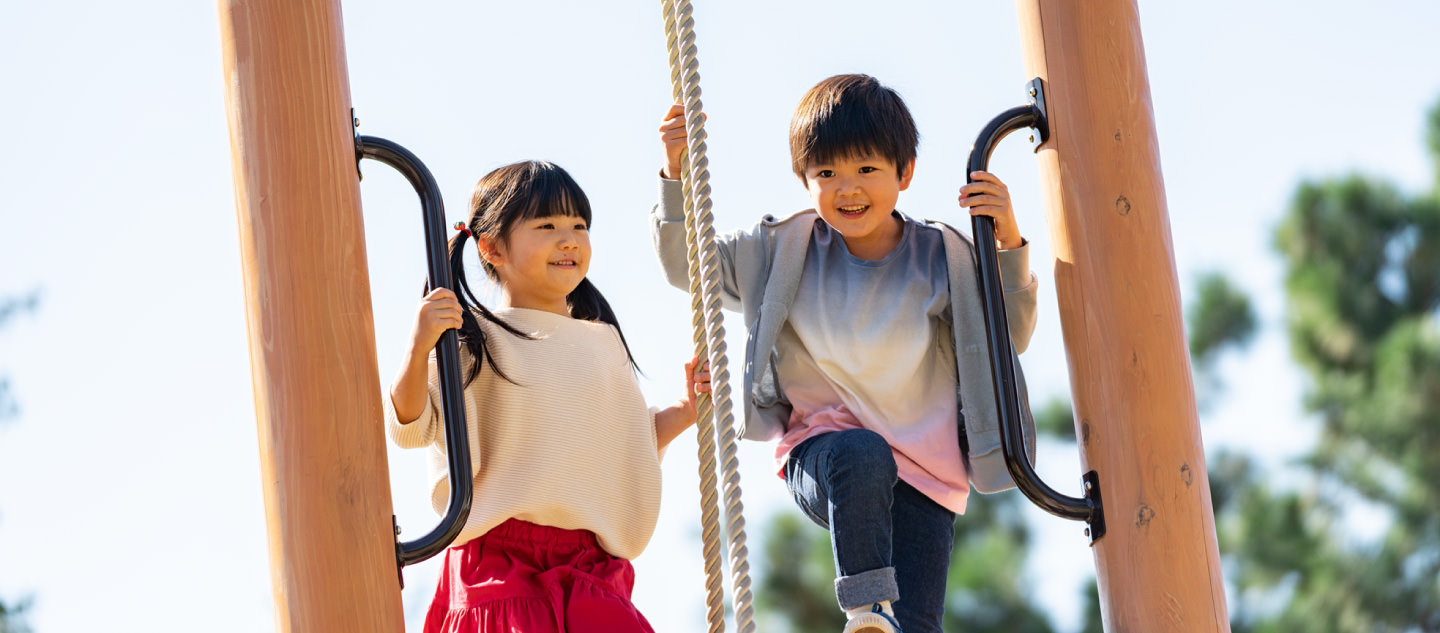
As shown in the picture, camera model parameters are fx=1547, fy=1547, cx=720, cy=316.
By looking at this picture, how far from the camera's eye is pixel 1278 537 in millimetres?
9930

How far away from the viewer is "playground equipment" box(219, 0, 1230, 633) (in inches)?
69.2

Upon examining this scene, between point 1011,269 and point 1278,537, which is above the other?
point 1011,269

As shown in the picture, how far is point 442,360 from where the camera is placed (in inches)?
74.8

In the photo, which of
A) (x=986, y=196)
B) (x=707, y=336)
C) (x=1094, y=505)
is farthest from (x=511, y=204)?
(x=1094, y=505)

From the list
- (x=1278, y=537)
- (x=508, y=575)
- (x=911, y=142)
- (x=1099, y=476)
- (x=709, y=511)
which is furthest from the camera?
(x=1278, y=537)

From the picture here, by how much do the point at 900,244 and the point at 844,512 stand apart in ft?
1.64

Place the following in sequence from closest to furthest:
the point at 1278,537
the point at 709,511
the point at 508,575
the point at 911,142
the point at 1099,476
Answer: the point at 709,511, the point at 1099,476, the point at 508,575, the point at 911,142, the point at 1278,537

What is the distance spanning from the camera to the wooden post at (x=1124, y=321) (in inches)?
75.1

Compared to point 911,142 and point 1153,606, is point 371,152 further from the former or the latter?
point 1153,606

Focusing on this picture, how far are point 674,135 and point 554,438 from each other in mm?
457

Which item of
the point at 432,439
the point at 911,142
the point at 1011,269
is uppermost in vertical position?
the point at 911,142

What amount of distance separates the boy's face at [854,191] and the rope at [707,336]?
0.28 meters

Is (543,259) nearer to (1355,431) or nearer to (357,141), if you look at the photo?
(357,141)

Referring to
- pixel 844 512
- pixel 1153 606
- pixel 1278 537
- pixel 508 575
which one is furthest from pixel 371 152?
pixel 1278 537
